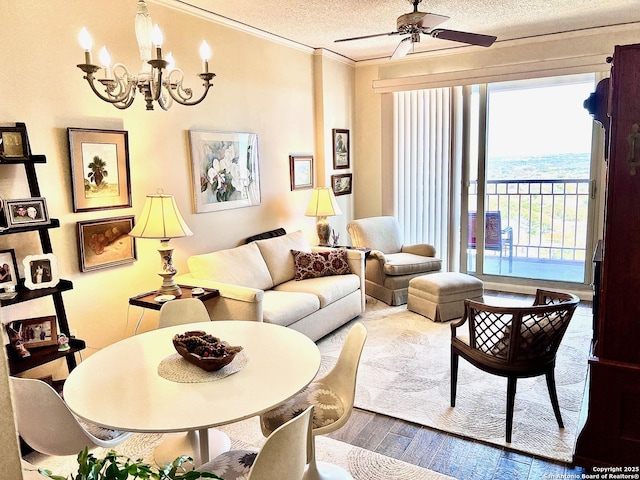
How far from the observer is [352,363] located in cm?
223

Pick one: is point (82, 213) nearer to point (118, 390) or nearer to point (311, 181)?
point (118, 390)

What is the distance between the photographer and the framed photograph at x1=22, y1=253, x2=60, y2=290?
8.44ft

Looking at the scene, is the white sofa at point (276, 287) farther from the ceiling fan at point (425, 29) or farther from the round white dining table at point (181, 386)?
the ceiling fan at point (425, 29)

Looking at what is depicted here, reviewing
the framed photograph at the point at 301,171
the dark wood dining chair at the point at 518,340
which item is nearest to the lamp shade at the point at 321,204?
the framed photograph at the point at 301,171

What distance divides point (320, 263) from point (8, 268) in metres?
2.54

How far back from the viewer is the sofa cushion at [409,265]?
502 cm

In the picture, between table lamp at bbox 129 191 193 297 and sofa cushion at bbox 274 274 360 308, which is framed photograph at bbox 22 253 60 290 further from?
sofa cushion at bbox 274 274 360 308

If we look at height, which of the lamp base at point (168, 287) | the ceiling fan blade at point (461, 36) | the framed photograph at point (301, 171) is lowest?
the lamp base at point (168, 287)

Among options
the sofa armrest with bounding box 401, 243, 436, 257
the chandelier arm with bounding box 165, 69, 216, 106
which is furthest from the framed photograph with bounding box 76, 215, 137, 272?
the sofa armrest with bounding box 401, 243, 436, 257

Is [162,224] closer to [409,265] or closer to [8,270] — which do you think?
[8,270]

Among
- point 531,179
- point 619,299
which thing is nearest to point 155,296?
point 619,299

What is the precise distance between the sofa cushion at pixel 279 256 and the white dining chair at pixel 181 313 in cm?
148

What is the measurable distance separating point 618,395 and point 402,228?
4.04 meters

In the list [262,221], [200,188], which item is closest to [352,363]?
[200,188]
